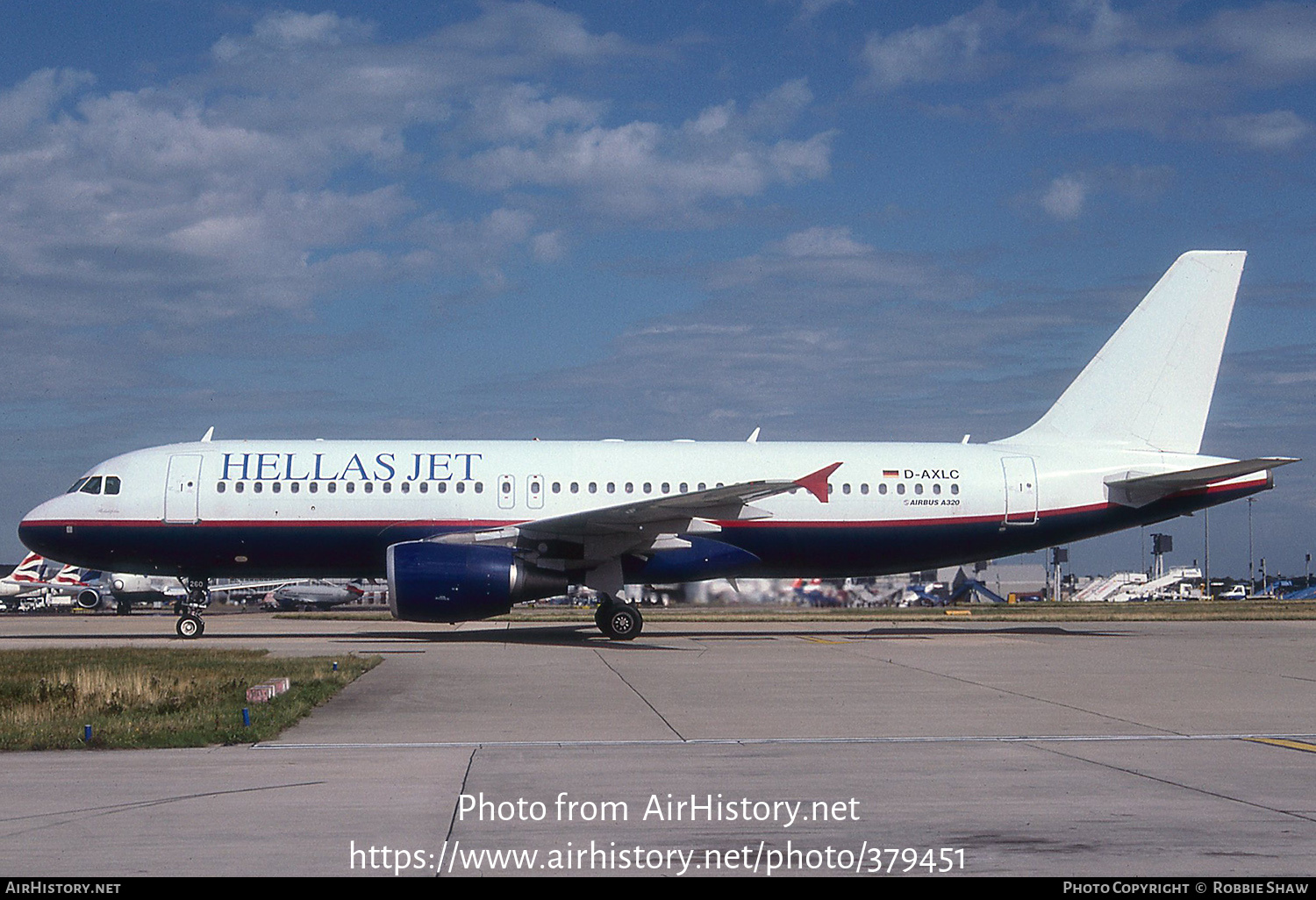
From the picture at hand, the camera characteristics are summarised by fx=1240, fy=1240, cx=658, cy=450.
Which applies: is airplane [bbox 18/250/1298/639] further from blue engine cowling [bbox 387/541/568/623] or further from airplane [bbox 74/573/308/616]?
airplane [bbox 74/573/308/616]

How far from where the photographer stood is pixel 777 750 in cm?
1020

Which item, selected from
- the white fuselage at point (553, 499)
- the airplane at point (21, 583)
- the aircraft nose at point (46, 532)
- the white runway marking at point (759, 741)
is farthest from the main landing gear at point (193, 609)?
the airplane at point (21, 583)

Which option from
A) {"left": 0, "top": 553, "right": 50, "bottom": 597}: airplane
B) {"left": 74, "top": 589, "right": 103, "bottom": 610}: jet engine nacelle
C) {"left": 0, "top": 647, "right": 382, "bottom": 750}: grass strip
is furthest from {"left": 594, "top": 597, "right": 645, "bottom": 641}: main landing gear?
{"left": 0, "top": 553, "right": 50, "bottom": 597}: airplane

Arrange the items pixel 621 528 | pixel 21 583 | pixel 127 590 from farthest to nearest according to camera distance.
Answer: pixel 21 583 < pixel 127 590 < pixel 621 528

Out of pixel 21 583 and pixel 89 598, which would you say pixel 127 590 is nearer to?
pixel 89 598

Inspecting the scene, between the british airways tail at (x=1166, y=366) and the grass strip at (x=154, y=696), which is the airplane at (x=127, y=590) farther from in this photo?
the british airways tail at (x=1166, y=366)

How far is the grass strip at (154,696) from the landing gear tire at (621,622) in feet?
19.3

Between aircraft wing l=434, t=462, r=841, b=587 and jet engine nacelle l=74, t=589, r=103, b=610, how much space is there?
4080 centimetres

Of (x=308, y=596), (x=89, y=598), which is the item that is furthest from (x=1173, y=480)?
(x=308, y=596)

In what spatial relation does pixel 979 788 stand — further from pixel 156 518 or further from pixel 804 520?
pixel 156 518

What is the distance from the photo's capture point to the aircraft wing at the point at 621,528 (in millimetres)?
22062

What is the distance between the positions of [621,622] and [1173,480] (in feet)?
38.1

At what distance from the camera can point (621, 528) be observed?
2295 cm

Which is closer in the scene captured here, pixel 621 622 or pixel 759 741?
pixel 759 741
